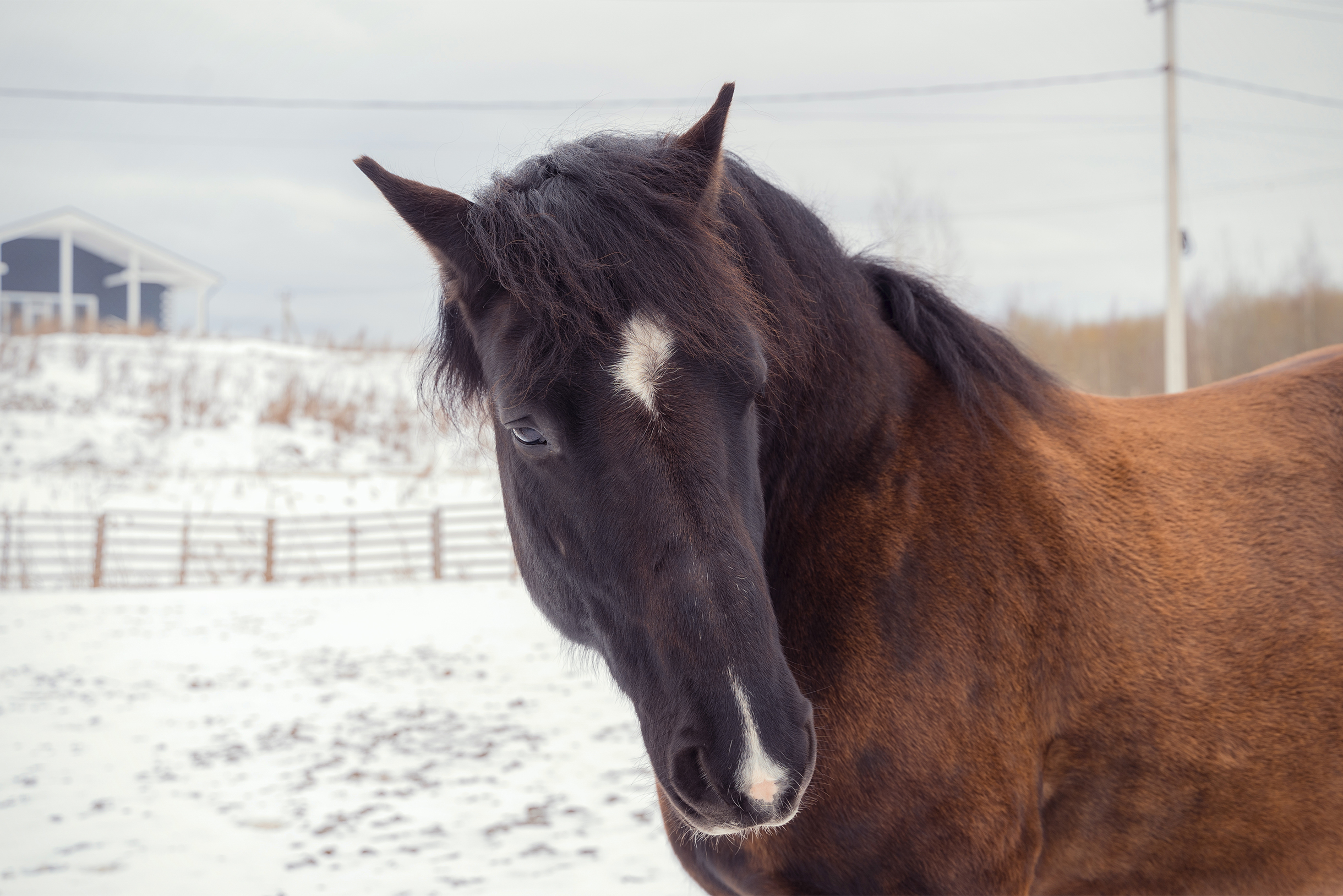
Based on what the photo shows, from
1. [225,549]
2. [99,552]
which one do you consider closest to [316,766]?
[99,552]

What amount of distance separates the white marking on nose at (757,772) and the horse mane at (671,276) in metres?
0.70

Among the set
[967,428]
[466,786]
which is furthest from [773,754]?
[466,786]

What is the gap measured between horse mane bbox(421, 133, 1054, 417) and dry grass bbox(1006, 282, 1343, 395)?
24829 millimetres

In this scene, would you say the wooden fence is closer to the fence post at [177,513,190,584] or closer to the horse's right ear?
the fence post at [177,513,190,584]

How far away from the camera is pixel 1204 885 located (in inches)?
75.9

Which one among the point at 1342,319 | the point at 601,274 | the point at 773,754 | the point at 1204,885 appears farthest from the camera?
the point at 1342,319

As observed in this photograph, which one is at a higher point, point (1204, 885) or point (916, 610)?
point (916, 610)

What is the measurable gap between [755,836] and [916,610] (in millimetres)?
639

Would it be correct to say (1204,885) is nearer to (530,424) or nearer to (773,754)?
(773,754)

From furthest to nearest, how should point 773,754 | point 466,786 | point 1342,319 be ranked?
point 1342,319
point 466,786
point 773,754

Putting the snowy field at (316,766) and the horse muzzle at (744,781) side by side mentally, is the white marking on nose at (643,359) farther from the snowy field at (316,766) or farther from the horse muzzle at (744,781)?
the snowy field at (316,766)

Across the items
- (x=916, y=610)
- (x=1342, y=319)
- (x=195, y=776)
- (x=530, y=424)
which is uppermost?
(x=1342, y=319)

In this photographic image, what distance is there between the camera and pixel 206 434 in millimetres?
20859

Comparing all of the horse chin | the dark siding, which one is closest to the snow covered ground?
the horse chin
